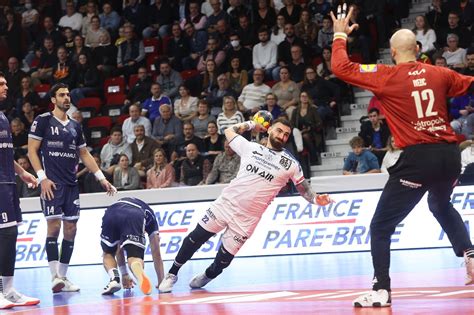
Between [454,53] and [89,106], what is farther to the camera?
[89,106]

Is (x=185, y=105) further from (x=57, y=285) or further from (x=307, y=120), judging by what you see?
(x=57, y=285)

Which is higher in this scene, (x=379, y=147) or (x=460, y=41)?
(x=460, y=41)

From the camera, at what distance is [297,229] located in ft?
53.9

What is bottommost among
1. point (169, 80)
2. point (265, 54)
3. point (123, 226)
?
point (169, 80)

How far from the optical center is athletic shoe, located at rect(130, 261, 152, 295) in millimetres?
10594

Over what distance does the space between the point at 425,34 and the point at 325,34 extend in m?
2.53

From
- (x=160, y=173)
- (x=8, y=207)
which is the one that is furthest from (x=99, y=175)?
(x=160, y=173)

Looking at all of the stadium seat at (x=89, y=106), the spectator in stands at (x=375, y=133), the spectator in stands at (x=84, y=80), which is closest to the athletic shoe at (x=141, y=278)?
the spectator in stands at (x=375, y=133)

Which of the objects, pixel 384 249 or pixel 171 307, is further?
pixel 171 307

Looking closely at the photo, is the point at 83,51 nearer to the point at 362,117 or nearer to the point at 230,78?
the point at 230,78

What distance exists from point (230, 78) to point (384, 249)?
44.4 feet

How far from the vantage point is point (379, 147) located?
18375 mm

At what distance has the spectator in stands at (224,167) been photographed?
18.6 m

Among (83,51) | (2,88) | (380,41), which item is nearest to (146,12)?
(83,51)
